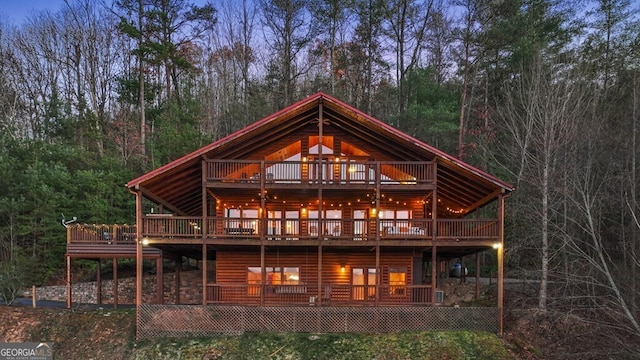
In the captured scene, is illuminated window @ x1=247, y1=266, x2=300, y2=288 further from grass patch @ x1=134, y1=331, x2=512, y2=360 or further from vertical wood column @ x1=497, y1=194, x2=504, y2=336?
vertical wood column @ x1=497, y1=194, x2=504, y2=336

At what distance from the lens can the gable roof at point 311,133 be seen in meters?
18.9

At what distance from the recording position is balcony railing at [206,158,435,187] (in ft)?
63.0

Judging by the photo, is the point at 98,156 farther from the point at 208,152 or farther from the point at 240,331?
the point at 240,331

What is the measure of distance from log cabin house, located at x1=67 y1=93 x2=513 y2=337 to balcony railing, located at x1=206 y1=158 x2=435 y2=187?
0.07 meters

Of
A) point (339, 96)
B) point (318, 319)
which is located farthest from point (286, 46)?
point (318, 319)

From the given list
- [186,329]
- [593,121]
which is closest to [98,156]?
[186,329]

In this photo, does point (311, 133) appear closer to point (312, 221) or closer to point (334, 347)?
point (312, 221)

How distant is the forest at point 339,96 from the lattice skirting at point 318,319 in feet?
13.2

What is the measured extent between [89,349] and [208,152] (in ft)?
29.9

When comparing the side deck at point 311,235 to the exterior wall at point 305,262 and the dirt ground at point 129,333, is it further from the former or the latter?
the dirt ground at point 129,333

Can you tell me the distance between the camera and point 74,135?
109 ft

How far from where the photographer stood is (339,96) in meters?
39.4

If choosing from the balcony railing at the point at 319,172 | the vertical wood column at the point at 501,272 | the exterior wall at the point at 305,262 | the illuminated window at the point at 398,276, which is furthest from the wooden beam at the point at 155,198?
the vertical wood column at the point at 501,272

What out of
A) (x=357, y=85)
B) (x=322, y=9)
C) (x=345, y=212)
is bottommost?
(x=345, y=212)
